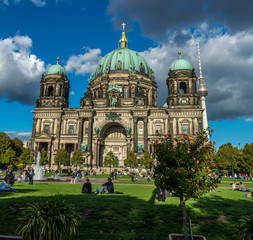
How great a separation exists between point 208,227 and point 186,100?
172 ft

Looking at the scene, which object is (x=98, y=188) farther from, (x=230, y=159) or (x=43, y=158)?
(x=230, y=159)

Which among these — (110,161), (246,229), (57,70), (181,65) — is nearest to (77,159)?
(110,161)

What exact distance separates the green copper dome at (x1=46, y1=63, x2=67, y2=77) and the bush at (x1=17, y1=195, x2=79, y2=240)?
216ft

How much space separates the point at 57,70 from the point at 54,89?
683cm

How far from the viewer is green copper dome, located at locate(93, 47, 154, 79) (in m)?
71.9

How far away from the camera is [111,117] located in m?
59.9

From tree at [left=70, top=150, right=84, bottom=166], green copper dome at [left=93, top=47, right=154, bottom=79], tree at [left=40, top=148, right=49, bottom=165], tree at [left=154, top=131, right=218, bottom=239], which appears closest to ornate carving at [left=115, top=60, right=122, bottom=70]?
green copper dome at [left=93, top=47, right=154, bottom=79]

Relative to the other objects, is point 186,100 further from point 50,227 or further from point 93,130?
point 50,227

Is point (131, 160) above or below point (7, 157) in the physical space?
below

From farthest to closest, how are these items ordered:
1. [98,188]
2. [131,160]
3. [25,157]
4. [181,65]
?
[181,65] → [25,157] → [131,160] → [98,188]

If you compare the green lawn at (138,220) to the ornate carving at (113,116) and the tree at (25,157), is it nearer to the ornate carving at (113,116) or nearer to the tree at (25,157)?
the tree at (25,157)

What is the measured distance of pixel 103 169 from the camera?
5603 cm

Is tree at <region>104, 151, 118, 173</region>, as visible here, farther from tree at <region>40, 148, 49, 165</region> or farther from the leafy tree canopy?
tree at <region>40, 148, 49, 165</region>

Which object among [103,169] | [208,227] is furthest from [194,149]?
[103,169]
